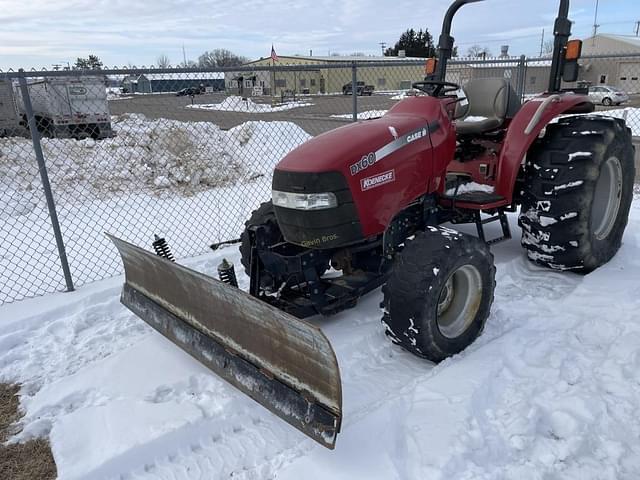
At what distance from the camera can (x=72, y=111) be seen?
12.9 meters

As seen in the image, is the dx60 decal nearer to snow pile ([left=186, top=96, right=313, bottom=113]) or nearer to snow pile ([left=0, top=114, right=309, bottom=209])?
snow pile ([left=0, top=114, right=309, bottom=209])

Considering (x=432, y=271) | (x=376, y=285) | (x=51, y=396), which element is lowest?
(x=51, y=396)

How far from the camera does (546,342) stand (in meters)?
3.15

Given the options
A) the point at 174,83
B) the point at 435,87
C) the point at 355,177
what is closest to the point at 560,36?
the point at 435,87

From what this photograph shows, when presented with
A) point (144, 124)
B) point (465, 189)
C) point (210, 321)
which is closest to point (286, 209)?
point (210, 321)

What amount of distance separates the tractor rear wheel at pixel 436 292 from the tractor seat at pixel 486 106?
161 cm

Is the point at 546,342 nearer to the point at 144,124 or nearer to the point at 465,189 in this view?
the point at 465,189

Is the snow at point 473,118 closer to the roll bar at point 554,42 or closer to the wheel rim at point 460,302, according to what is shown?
the roll bar at point 554,42

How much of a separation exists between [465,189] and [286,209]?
66.6 inches

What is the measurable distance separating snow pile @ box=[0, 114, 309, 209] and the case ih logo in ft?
19.0

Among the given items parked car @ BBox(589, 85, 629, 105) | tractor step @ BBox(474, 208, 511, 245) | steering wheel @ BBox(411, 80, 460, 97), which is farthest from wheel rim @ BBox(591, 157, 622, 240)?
parked car @ BBox(589, 85, 629, 105)

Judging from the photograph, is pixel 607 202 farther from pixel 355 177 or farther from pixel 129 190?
pixel 129 190

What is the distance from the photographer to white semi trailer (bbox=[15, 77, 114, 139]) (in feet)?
40.8

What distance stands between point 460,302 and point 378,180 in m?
0.97
